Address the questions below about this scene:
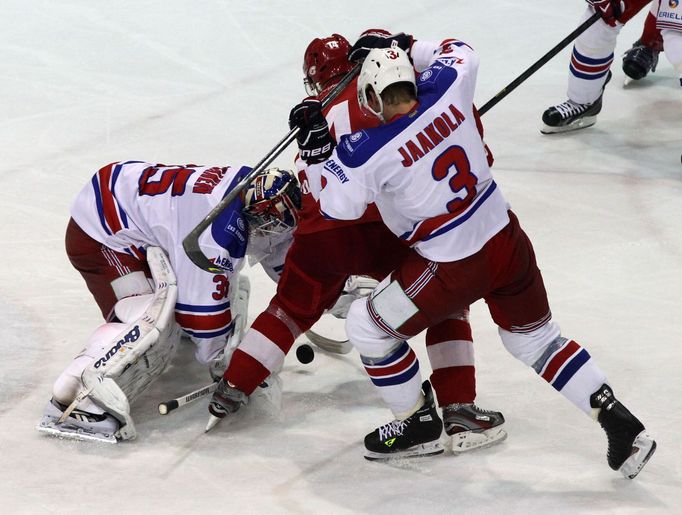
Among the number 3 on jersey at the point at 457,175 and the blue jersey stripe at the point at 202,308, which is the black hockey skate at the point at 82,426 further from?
→ the number 3 on jersey at the point at 457,175

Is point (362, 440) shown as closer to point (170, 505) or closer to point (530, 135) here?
point (170, 505)

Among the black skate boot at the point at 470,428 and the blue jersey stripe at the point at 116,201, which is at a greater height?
the blue jersey stripe at the point at 116,201

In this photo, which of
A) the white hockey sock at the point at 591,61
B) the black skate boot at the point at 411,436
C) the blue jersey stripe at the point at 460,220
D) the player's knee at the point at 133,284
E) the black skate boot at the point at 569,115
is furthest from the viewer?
the black skate boot at the point at 569,115

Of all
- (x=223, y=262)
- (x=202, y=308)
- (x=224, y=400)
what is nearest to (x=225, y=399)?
(x=224, y=400)

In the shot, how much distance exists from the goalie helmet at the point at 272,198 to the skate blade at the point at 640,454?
3.82ft

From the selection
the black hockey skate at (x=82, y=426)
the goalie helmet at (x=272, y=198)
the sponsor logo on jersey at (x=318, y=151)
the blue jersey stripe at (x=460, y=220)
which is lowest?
the black hockey skate at (x=82, y=426)

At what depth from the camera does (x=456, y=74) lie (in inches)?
120

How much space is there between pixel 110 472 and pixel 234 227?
78cm

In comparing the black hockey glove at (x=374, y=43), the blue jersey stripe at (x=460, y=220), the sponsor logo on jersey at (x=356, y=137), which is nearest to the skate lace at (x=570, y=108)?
the black hockey glove at (x=374, y=43)

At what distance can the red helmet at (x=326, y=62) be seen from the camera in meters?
3.67

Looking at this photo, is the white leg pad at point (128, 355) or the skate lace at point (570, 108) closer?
the white leg pad at point (128, 355)

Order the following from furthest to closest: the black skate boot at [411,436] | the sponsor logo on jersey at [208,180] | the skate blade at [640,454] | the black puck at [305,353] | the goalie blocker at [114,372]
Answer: the black puck at [305,353] → the sponsor logo on jersey at [208,180] → the goalie blocker at [114,372] → the black skate boot at [411,436] → the skate blade at [640,454]

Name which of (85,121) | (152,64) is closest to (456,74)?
(85,121)

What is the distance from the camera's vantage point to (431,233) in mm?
3020
